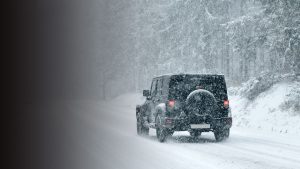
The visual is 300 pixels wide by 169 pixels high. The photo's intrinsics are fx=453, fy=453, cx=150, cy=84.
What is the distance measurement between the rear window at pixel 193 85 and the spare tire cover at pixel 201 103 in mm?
226

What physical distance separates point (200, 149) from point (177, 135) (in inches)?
183

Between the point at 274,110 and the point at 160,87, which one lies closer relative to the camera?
the point at 160,87

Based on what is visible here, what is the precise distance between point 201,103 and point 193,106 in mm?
280

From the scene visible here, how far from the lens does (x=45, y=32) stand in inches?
6983

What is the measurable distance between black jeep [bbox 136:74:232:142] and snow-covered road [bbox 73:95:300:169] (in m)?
0.52

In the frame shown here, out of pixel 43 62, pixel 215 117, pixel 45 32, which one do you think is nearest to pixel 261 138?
pixel 215 117

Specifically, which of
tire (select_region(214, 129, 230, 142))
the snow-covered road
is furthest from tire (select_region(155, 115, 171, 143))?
tire (select_region(214, 129, 230, 142))

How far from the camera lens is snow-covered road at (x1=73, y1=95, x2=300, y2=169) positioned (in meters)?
10.0

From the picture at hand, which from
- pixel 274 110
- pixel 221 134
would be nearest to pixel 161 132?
pixel 221 134

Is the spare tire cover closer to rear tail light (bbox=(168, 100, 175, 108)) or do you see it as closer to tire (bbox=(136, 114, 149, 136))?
rear tail light (bbox=(168, 100, 175, 108))

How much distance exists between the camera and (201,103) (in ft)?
47.4

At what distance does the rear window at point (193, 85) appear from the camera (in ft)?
47.8

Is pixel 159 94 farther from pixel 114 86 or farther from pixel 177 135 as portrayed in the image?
pixel 114 86

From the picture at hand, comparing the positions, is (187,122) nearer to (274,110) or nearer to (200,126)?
(200,126)
